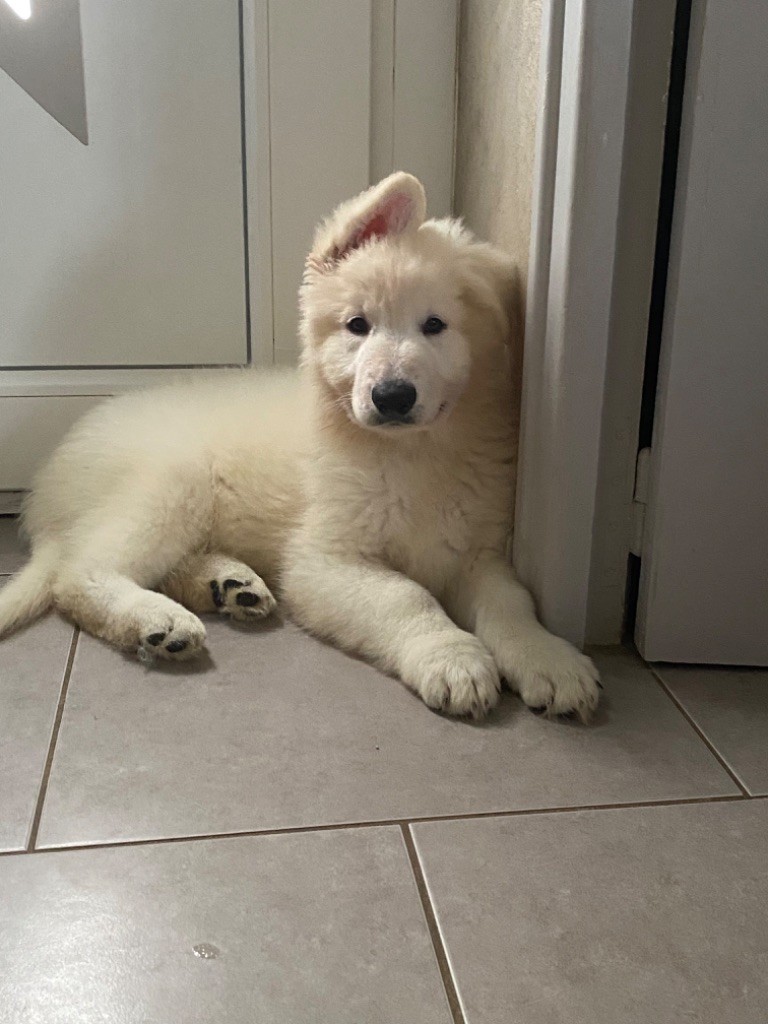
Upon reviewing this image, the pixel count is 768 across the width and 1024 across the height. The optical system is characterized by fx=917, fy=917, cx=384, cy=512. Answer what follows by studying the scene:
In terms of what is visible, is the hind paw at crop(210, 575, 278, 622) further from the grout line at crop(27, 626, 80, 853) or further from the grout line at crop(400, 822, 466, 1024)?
the grout line at crop(400, 822, 466, 1024)

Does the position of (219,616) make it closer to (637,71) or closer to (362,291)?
(362,291)

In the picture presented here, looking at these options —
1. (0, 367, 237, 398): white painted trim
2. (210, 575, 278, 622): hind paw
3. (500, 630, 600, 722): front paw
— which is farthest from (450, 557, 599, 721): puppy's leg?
(0, 367, 237, 398): white painted trim

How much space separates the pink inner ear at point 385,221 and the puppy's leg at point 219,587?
62 cm

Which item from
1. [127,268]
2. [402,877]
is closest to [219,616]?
[402,877]

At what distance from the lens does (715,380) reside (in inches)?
54.6

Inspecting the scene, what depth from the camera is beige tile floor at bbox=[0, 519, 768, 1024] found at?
0.88m

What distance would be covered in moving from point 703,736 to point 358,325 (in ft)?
2.72

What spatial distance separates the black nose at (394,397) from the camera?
4.57ft

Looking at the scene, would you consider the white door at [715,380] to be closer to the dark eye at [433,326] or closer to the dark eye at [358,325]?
the dark eye at [433,326]

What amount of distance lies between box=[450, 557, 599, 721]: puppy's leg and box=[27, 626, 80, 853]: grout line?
2.16 feet

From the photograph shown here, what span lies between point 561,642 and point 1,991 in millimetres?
903

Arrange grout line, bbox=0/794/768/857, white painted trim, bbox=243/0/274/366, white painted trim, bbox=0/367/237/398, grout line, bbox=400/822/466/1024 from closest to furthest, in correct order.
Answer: grout line, bbox=400/822/466/1024 < grout line, bbox=0/794/768/857 < white painted trim, bbox=243/0/274/366 < white painted trim, bbox=0/367/237/398

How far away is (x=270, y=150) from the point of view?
211 centimetres

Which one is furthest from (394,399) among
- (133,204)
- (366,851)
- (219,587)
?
(133,204)
